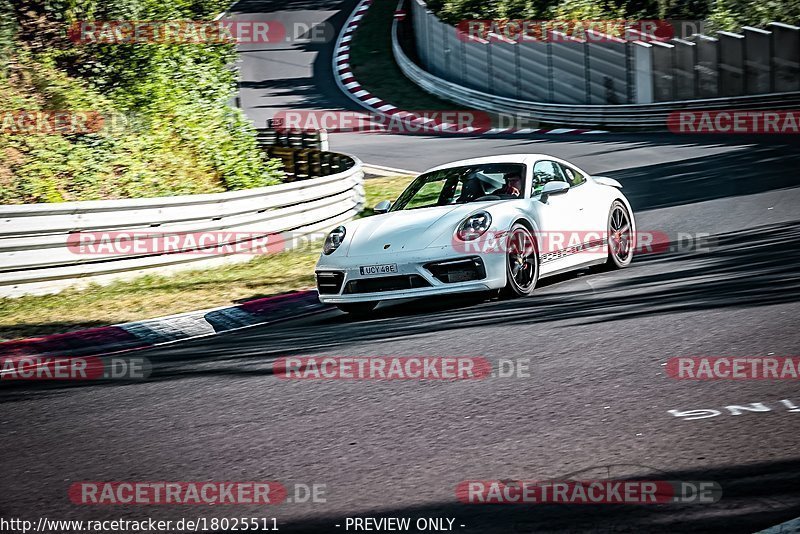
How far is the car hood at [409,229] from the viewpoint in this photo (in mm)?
8930

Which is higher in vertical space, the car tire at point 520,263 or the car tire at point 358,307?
the car tire at point 520,263

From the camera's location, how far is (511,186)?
985 centimetres

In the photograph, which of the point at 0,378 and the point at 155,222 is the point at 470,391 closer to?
the point at 0,378

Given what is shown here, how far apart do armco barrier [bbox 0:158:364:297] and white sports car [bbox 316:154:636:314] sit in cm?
332

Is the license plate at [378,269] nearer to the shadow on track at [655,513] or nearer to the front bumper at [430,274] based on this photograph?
the front bumper at [430,274]

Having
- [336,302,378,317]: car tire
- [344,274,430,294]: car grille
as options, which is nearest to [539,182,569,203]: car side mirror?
[344,274,430,294]: car grille

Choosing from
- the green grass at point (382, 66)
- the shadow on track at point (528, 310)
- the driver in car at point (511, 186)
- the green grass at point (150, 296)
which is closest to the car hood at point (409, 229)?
the driver in car at point (511, 186)

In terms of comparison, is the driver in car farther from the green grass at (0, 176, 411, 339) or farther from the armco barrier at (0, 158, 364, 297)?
the armco barrier at (0, 158, 364, 297)

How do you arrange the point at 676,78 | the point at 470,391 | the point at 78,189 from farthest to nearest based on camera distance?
the point at 676,78
the point at 78,189
the point at 470,391

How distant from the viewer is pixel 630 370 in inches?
239

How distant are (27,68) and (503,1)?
22222mm

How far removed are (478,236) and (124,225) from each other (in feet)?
15.9

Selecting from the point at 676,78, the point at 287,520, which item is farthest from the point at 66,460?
the point at 676,78

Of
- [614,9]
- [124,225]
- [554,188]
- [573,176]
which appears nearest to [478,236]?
[554,188]
